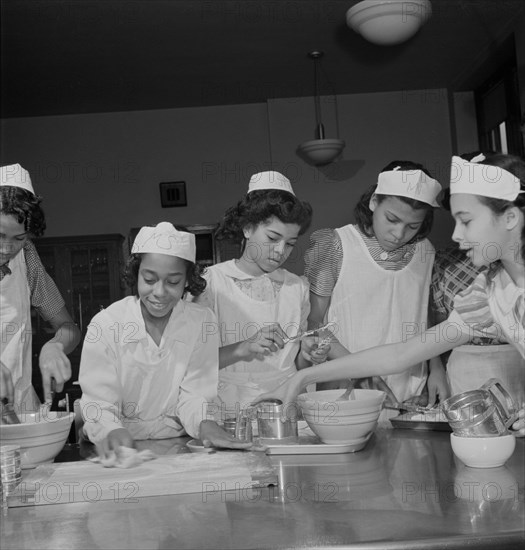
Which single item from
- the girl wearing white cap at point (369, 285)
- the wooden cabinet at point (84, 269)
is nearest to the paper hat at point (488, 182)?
the girl wearing white cap at point (369, 285)

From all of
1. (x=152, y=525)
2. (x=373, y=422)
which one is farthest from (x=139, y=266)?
(x=152, y=525)

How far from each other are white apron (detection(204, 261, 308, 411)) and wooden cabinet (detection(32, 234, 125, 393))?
2.64m

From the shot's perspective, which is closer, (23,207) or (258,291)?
(23,207)

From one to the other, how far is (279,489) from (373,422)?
30cm

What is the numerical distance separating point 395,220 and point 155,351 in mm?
751

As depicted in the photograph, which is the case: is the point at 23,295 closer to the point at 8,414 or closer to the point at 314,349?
the point at 8,414

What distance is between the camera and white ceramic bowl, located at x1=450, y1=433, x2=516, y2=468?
1129 millimetres

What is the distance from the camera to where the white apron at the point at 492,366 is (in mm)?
1748

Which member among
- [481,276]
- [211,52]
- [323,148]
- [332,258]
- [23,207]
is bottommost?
[481,276]

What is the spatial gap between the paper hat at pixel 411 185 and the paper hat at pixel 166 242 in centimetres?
59

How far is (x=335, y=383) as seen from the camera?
200cm

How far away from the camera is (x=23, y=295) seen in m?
1.74

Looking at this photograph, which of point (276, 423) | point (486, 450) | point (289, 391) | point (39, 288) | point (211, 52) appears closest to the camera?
point (486, 450)

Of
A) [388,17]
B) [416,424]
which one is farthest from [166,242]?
[388,17]
